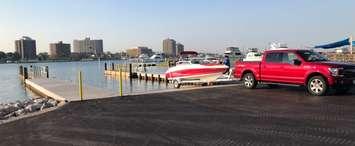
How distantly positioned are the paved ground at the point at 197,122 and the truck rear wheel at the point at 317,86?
355 millimetres

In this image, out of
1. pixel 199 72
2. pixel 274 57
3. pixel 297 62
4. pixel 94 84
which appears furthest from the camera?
pixel 94 84

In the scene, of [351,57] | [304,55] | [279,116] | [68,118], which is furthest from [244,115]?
[351,57]

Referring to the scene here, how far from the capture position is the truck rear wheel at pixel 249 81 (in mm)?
17297

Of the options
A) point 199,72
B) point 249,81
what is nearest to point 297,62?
point 249,81

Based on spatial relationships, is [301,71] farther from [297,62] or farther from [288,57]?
[288,57]

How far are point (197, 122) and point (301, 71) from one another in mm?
6803

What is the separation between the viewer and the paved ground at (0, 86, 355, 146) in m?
8.15

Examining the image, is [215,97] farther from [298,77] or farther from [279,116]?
[279,116]

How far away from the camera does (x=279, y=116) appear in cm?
1035

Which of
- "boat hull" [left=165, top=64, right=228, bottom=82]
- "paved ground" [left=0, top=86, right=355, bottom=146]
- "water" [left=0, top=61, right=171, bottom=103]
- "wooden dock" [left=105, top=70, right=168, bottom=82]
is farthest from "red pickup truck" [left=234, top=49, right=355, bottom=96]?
"wooden dock" [left=105, top=70, right=168, bottom=82]

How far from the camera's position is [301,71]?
15.1m

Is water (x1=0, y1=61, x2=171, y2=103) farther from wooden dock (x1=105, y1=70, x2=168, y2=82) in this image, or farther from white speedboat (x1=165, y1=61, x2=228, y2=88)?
white speedboat (x1=165, y1=61, x2=228, y2=88)

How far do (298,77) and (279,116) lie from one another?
5.38 metres

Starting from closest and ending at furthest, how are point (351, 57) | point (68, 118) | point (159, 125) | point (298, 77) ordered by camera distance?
1. point (159, 125)
2. point (68, 118)
3. point (298, 77)
4. point (351, 57)
